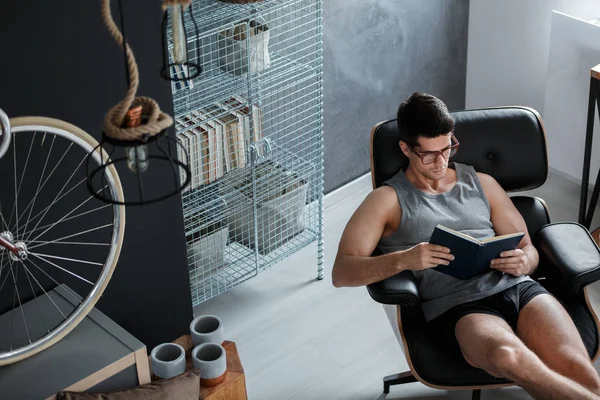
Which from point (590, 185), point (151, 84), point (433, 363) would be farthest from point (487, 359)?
point (590, 185)

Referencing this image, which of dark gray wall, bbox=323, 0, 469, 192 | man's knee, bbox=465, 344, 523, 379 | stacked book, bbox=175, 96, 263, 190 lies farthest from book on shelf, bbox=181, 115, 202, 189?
man's knee, bbox=465, 344, 523, 379

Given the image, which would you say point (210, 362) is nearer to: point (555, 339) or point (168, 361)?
point (168, 361)

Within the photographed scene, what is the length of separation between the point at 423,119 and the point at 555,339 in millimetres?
787

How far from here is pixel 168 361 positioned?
2680 mm

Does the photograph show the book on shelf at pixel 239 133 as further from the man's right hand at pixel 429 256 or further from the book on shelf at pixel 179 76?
the man's right hand at pixel 429 256

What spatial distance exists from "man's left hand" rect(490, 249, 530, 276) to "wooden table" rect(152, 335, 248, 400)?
912 mm

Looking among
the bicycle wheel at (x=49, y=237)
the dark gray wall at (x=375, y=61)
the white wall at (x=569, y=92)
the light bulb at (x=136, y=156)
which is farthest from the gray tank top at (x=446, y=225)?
the light bulb at (x=136, y=156)

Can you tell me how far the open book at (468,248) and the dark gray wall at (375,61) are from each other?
1474 mm

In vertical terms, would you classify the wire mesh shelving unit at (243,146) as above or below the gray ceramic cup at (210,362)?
above

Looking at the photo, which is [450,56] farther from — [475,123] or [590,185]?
[475,123]

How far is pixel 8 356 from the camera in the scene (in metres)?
2.32

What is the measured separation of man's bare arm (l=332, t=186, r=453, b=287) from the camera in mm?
2572

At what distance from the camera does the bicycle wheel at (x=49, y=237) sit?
7.84ft

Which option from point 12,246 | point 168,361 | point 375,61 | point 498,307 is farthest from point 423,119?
point 375,61
